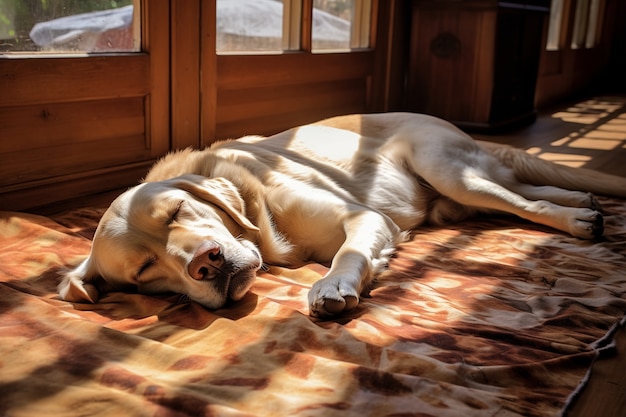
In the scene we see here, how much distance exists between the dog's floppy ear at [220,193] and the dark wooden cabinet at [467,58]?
3.52 meters

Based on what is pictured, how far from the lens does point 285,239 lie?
2359 mm

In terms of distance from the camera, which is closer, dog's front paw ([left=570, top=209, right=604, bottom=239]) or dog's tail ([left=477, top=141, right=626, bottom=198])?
dog's front paw ([left=570, top=209, right=604, bottom=239])

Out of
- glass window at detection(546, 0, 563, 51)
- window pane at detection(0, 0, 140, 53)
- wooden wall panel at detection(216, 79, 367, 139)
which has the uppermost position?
glass window at detection(546, 0, 563, 51)

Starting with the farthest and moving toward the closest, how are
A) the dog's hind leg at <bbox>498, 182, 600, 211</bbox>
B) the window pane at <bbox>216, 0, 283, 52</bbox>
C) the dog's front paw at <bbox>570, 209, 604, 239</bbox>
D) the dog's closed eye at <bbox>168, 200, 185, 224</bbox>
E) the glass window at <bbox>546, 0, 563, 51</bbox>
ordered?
the glass window at <bbox>546, 0, 563, 51</bbox>, the window pane at <bbox>216, 0, 283, 52</bbox>, the dog's hind leg at <bbox>498, 182, 600, 211</bbox>, the dog's front paw at <bbox>570, 209, 604, 239</bbox>, the dog's closed eye at <bbox>168, 200, 185, 224</bbox>

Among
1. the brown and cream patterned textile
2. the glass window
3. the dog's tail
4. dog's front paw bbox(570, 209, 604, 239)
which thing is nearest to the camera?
the brown and cream patterned textile

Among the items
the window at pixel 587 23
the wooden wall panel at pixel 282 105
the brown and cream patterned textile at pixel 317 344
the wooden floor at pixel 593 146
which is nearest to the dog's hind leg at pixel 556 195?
the brown and cream patterned textile at pixel 317 344

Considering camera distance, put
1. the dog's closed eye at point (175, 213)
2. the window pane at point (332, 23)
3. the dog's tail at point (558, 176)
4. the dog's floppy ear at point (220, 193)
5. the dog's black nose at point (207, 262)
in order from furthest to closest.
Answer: the window pane at point (332, 23) < the dog's tail at point (558, 176) < the dog's floppy ear at point (220, 193) < the dog's closed eye at point (175, 213) < the dog's black nose at point (207, 262)

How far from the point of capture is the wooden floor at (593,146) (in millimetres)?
1444

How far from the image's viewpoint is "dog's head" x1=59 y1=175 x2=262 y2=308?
185 centimetres

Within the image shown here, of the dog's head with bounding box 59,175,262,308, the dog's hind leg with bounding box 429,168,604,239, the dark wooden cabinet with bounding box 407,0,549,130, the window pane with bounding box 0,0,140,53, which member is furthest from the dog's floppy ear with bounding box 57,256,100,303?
the dark wooden cabinet with bounding box 407,0,549,130

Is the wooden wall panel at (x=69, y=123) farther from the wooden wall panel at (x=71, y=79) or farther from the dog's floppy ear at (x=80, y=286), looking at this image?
the dog's floppy ear at (x=80, y=286)


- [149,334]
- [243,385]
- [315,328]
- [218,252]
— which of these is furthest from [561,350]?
[149,334]

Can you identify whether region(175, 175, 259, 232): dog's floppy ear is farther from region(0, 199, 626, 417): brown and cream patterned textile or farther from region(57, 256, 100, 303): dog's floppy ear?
region(57, 256, 100, 303): dog's floppy ear

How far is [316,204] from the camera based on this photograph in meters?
2.39
